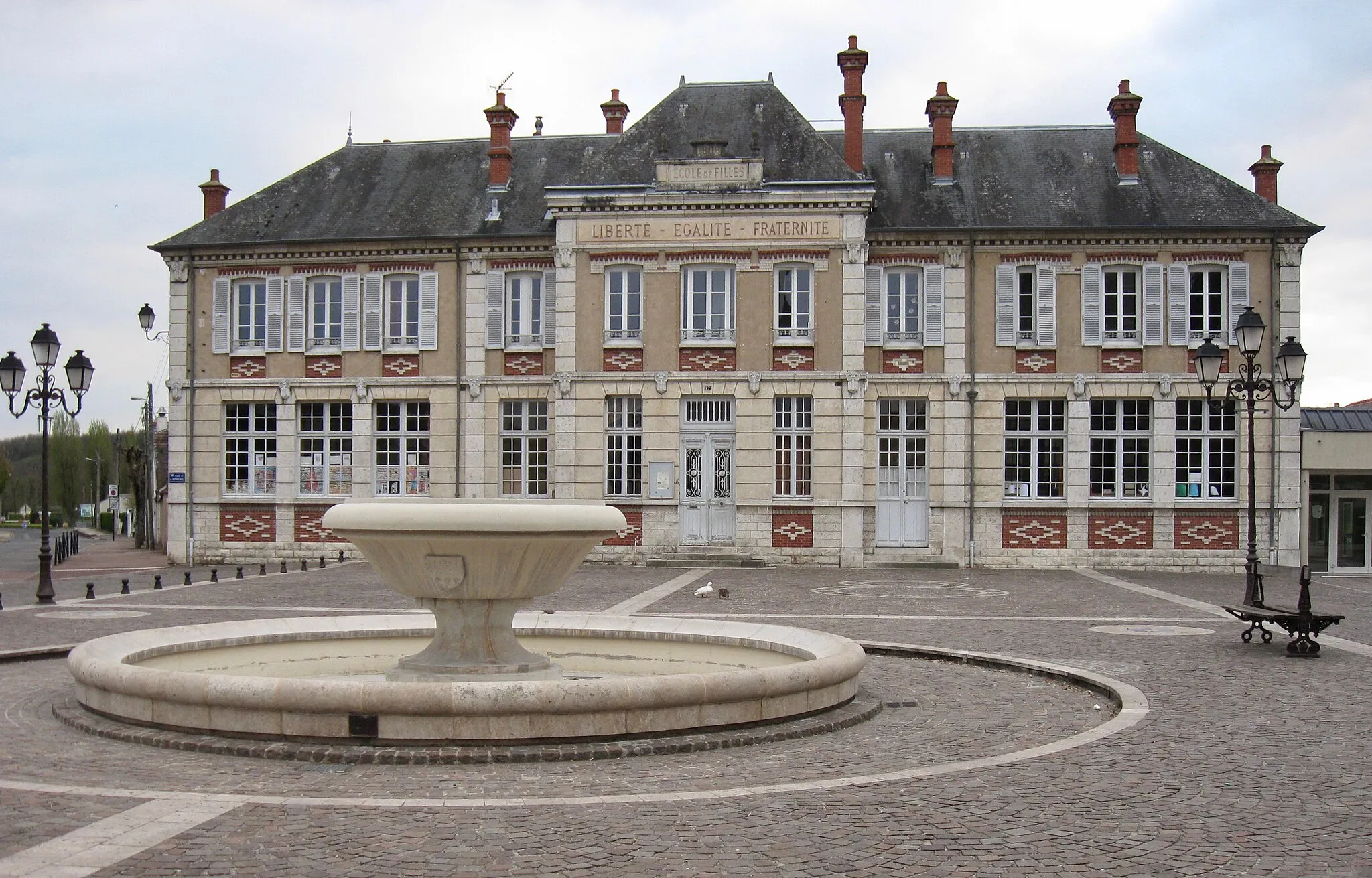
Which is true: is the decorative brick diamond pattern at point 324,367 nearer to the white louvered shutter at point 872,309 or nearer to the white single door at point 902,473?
the white louvered shutter at point 872,309

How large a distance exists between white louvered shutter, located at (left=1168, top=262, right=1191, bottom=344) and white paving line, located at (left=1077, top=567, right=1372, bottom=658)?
5.75 meters

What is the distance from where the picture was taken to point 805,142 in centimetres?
3141

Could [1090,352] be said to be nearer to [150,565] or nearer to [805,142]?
[805,142]

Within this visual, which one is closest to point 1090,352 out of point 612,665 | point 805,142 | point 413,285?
point 805,142

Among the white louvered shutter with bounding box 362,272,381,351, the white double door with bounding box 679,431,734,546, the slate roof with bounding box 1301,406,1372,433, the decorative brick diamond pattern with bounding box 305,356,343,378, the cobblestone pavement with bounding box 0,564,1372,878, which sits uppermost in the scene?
the white louvered shutter with bounding box 362,272,381,351

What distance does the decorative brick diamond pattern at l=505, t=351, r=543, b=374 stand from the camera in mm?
32438

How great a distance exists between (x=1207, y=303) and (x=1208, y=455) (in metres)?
3.51

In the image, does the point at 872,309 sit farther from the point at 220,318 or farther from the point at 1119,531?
the point at 220,318

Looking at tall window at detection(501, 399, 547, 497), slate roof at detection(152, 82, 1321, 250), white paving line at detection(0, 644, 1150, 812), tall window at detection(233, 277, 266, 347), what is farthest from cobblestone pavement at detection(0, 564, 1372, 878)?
tall window at detection(233, 277, 266, 347)

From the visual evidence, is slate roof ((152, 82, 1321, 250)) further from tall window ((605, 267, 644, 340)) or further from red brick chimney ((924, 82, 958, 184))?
tall window ((605, 267, 644, 340))

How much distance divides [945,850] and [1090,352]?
2628 centimetres

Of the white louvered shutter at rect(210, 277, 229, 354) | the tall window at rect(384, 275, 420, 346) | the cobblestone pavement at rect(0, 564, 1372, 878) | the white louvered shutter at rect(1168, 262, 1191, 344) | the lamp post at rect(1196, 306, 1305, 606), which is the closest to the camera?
the cobblestone pavement at rect(0, 564, 1372, 878)

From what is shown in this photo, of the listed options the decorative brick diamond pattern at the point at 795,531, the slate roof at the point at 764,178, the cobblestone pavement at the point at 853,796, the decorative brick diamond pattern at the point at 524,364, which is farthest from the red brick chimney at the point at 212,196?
the cobblestone pavement at the point at 853,796

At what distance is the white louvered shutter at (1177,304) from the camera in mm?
31062
